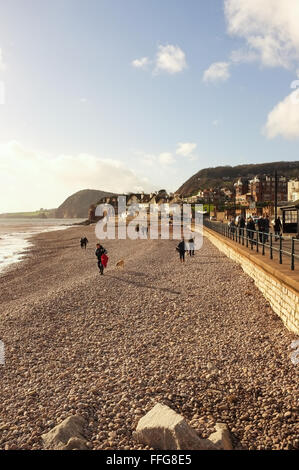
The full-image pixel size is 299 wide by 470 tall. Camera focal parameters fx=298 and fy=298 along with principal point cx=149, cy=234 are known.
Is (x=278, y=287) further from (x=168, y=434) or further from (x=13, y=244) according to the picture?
(x=13, y=244)

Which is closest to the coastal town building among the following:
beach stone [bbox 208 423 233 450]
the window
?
the window

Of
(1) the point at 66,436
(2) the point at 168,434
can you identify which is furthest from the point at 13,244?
(2) the point at 168,434

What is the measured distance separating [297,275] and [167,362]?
14.3ft

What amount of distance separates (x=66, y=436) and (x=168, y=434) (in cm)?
159

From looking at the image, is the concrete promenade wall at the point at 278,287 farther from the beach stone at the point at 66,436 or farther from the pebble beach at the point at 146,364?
the beach stone at the point at 66,436

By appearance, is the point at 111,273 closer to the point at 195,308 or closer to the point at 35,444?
the point at 195,308

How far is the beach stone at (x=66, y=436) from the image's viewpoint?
4.45m

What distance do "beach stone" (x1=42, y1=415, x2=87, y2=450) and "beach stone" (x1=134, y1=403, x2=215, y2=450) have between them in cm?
89

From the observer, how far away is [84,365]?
6832mm

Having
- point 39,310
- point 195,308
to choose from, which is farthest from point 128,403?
point 39,310

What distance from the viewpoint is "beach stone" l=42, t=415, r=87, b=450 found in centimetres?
445

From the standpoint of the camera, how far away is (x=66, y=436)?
4.59 metres

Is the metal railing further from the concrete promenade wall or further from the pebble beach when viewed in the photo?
the pebble beach

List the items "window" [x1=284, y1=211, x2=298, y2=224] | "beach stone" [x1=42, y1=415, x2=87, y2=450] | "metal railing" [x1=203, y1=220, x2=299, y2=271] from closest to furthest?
1. "beach stone" [x1=42, y1=415, x2=87, y2=450]
2. "metal railing" [x1=203, y1=220, x2=299, y2=271]
3. "window" [x1=284, y1=211, x2=298, y2=224]
